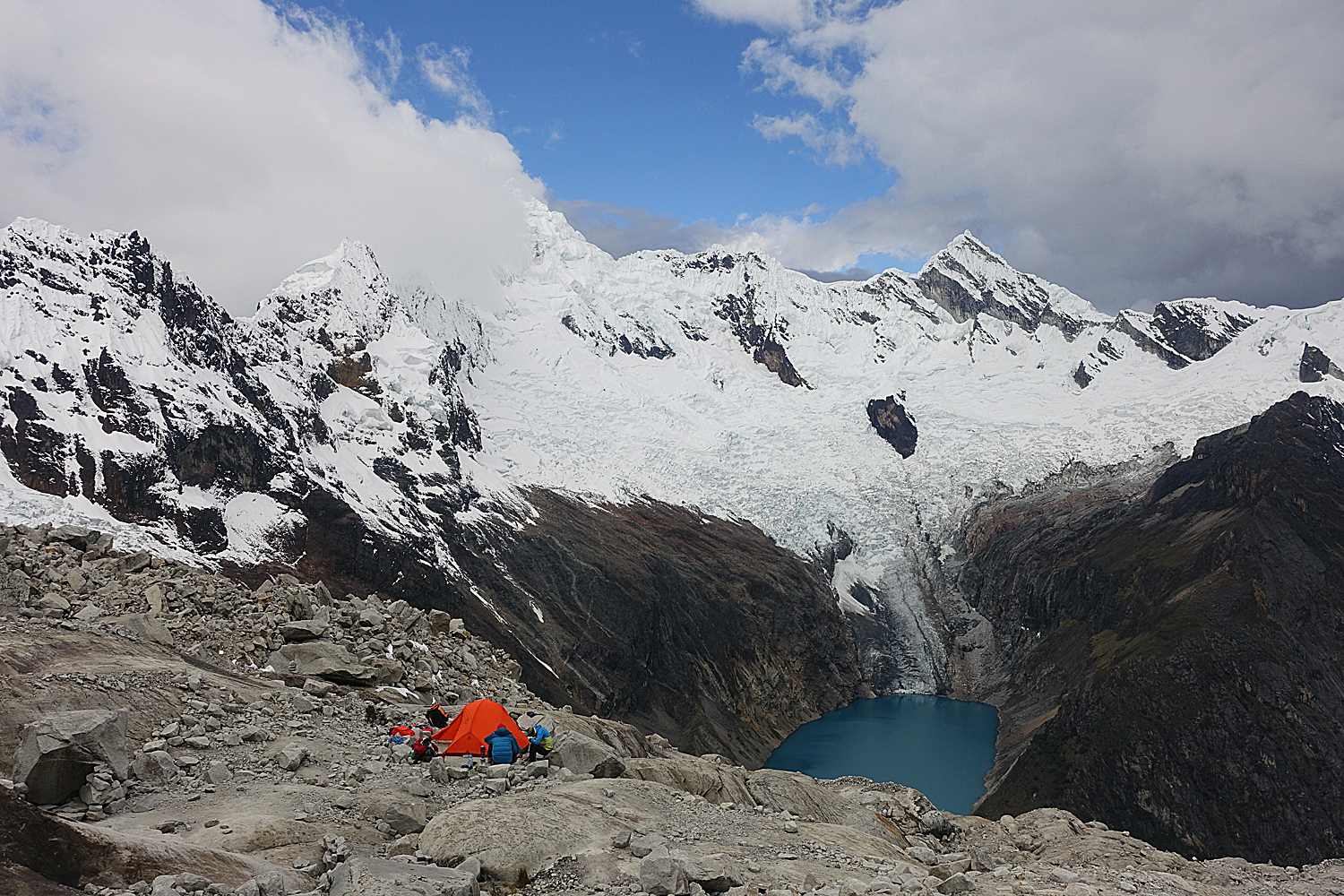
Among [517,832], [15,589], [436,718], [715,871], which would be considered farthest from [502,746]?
[15,589]

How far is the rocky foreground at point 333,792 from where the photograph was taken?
11.6 meters

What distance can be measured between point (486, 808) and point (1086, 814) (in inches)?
4554

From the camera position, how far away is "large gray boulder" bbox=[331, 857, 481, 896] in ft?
34.3

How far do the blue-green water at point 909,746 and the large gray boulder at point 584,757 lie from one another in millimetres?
110932

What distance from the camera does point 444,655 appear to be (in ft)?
96.1

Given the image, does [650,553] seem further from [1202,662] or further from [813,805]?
[813,805]

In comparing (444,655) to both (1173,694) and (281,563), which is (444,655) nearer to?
(281,563)

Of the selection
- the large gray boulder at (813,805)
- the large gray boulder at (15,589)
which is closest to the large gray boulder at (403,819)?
the large gray boulder at (813,805)

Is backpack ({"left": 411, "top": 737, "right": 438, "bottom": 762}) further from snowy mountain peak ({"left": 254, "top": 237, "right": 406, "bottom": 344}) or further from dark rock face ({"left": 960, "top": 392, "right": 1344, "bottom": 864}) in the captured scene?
snowy mountain peak ({"left": 254, "top": 237, "right": 406, "bottom": 344})

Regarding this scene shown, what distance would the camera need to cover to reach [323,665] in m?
24.3

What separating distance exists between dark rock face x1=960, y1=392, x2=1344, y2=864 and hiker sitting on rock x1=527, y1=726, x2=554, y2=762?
352ft

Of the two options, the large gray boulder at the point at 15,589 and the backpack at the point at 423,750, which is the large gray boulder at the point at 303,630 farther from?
the backpack at the point at 423,750

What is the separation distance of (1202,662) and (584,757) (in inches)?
5119

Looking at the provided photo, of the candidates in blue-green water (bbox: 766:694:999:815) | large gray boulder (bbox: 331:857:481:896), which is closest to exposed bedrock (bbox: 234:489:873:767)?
blue-green water (bbox: 766:694:999:815)
